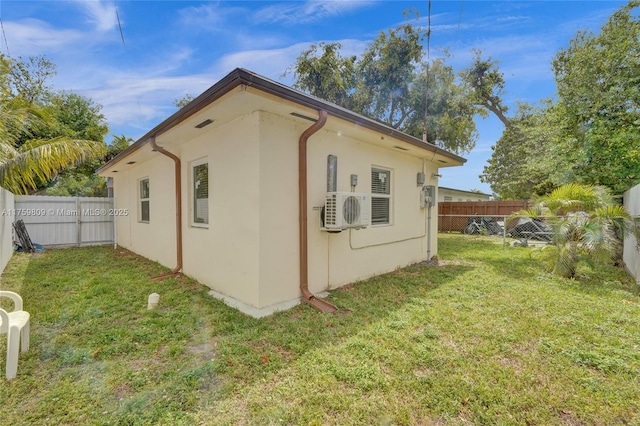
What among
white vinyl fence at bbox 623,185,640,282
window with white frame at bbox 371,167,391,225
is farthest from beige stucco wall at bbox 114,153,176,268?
white vinyl fence at bbox 623,185,640,282

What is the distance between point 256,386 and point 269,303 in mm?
1532

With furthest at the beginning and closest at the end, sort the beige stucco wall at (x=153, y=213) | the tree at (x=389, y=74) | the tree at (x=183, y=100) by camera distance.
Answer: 1. the tree at (x=183, y=100)
2. the tree at (x=389, y=74)
3. the beige stucco wall at (x=153, y=213)

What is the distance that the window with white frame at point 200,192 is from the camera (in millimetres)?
4848

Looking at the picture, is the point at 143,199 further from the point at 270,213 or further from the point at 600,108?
the point at 600,108

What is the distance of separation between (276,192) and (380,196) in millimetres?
2589

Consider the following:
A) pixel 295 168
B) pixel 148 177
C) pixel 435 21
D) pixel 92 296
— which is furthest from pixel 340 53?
pixel 92 296

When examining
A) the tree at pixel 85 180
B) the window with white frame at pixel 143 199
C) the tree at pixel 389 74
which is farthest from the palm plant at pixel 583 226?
the tree at pixel 85 180

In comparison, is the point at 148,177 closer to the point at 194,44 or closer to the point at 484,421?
the point at 194,44

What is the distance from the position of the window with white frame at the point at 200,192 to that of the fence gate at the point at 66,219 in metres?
7.42

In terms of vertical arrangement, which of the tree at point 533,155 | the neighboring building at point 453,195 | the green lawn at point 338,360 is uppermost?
the tree at point 533,155

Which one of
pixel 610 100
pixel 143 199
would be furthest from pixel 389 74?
pixel 143 199

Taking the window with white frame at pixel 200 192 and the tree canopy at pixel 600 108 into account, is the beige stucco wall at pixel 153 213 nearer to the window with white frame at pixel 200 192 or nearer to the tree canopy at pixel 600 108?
the window with white frame at pixel 200 192

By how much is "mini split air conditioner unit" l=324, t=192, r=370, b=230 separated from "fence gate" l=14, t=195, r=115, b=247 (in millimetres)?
9911

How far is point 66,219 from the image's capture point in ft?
31.9
